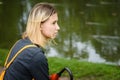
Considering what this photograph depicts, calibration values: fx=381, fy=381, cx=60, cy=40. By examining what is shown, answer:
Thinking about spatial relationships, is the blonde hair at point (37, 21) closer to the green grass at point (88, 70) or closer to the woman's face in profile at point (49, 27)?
the woman's face in profile at point (49, 27)

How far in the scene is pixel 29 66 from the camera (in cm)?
292

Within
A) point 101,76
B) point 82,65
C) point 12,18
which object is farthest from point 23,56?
point 12,18

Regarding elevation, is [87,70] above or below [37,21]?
below

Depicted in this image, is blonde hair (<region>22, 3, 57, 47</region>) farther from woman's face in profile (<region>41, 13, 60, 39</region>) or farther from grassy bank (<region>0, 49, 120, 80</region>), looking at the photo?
grassy bank (<region>0, 49, 120, 80</region>)

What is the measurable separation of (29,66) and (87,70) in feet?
15.5

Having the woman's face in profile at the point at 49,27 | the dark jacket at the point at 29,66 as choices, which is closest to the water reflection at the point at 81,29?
the woman's face in profile at the point at 49,27

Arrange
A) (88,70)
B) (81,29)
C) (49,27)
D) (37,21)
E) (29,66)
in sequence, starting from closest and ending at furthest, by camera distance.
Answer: (29,66), (37,21), (49,27), (88,70), (81,29)

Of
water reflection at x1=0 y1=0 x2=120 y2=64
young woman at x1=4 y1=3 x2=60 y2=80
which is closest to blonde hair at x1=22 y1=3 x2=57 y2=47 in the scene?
young woman at x1=4 y1=3 x2=60 y2=80

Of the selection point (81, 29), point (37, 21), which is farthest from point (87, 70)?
point (81, 29)

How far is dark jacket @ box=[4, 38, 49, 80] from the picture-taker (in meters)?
2.91

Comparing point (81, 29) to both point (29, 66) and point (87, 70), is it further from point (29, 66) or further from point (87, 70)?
point (29, 66)

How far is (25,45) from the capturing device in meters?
3.04

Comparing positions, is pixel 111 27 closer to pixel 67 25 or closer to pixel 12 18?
pixel 67 25

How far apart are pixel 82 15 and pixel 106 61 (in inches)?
244
